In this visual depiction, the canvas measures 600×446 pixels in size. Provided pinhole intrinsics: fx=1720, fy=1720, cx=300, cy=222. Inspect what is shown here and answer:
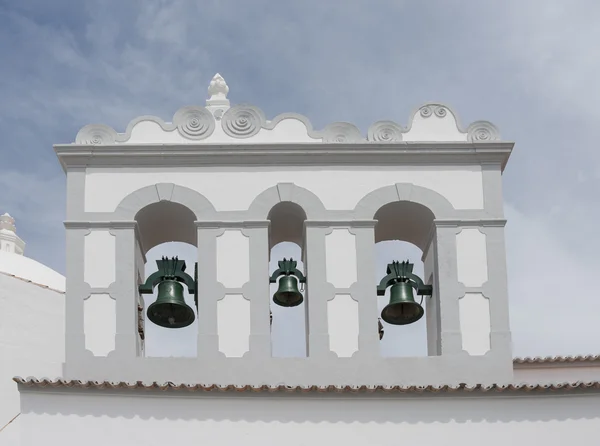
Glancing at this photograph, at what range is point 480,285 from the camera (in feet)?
74.5

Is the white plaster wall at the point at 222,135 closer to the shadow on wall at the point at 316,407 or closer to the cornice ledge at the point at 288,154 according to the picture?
the cornice ledge at the point at 288,154

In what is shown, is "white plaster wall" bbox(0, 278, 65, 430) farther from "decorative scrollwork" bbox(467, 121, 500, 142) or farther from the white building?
"decorative scrollwork" bbox(467, 121, 500, 142)

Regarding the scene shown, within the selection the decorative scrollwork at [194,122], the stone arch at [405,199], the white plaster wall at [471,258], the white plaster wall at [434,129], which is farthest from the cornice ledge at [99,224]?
the white plaster wall at [471,258]

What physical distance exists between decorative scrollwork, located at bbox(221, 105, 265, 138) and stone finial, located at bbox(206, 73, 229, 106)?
2.12 m

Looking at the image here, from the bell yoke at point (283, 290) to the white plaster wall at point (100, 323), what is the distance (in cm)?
87

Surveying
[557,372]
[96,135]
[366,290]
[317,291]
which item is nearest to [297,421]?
[317,291]

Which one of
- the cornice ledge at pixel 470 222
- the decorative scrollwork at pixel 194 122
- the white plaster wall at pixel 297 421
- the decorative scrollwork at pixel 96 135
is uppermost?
the decorative scrollwork at pixel 194 122

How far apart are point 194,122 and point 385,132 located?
8.61 feet

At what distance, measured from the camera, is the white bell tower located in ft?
72.6

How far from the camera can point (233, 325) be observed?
22.3m

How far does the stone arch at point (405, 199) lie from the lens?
23125 mm

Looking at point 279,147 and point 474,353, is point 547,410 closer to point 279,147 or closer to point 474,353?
point 474,353

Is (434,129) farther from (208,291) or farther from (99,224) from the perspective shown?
(99,224)

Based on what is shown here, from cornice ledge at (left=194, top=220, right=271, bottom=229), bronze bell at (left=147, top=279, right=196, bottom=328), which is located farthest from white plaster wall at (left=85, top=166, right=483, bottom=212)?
bronze bell at (left=147, top=279, right=196, bottom=328)
